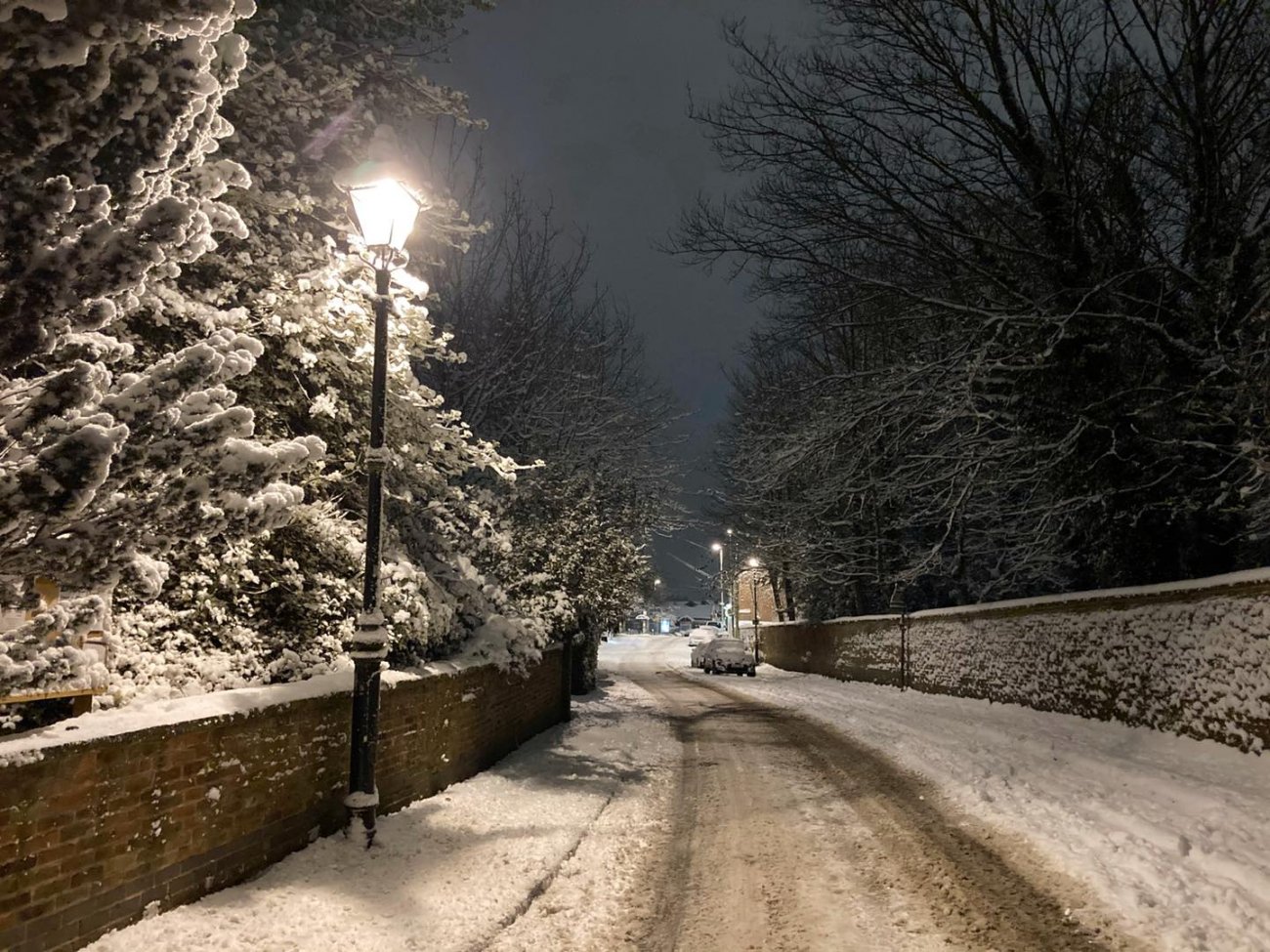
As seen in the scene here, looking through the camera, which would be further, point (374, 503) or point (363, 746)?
point (374, 503)

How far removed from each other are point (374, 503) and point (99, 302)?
322 cm

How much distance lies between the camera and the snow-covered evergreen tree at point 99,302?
2.70 meters

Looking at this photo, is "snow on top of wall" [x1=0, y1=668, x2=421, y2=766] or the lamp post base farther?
the lamp post base

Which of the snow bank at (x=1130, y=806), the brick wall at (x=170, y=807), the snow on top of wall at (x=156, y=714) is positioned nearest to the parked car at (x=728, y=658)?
the snow bank at (x=1130, y=806)

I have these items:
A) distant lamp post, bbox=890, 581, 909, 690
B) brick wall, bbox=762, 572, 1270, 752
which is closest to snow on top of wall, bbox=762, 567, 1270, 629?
brick wall, bbox=762, 572, 1270, 752

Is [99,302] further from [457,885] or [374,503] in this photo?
[457,885]

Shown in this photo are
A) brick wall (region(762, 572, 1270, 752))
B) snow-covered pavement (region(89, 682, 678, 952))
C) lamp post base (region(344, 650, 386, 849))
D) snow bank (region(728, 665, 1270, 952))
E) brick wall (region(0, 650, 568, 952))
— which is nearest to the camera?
brick wall (region(0, 650, 568, 952))

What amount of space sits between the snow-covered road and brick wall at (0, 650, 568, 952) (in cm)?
19

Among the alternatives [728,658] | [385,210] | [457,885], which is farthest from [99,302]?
[728,658]

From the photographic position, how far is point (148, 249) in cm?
304

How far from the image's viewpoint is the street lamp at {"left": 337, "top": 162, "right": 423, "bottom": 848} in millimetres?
6000

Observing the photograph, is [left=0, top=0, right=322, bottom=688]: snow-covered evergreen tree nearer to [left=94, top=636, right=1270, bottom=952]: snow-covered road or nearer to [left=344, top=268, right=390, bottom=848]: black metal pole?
[left=94, top=636, right=1270, bottom=952]: snow-covered road

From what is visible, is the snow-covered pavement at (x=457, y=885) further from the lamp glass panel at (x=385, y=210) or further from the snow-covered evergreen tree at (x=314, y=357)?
the lamp glass panel at (x=385, y=210)

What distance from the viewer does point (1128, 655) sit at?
11.1m
